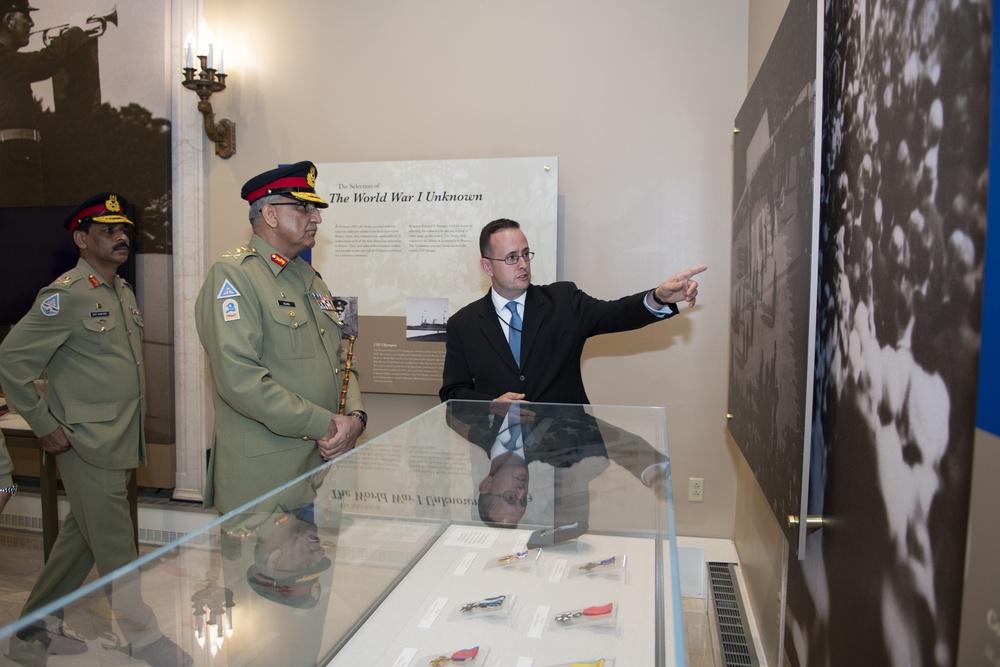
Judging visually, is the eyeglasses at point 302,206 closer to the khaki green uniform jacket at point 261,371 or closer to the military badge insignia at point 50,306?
the khaki green uniform jacket at point 261,371

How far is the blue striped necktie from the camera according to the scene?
2.69 m

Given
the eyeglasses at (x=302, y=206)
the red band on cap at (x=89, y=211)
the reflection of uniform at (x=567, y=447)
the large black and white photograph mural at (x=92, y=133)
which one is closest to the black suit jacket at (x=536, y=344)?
the reflection of uniform at (x=567, y=447)

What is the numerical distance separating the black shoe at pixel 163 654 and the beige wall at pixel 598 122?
297 cm

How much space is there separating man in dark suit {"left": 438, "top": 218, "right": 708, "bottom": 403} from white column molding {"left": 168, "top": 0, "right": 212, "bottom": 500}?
2.13 metres

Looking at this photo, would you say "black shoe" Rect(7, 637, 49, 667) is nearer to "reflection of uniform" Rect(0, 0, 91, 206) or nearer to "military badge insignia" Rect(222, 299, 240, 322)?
"military badge insignia" Rect(222, 299, 240, 322)

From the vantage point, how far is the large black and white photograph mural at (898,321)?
79 centimetres

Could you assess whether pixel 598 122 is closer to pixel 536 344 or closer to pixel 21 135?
pixel 536 344

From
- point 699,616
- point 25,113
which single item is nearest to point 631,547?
point 699,616

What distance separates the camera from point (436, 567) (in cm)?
130

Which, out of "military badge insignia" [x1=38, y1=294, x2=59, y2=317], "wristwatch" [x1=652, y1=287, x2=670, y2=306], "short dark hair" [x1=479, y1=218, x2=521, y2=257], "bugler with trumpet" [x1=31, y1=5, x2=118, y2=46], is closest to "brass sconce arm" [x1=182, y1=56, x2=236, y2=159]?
"bugler with trumpet" [x1=31, y1=5, x2=118, y2=46]

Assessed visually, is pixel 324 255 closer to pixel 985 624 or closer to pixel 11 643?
pixel 11 643

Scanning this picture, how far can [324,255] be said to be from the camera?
391 cm

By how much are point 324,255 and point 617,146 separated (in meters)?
1.74

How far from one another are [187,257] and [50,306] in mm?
1175
